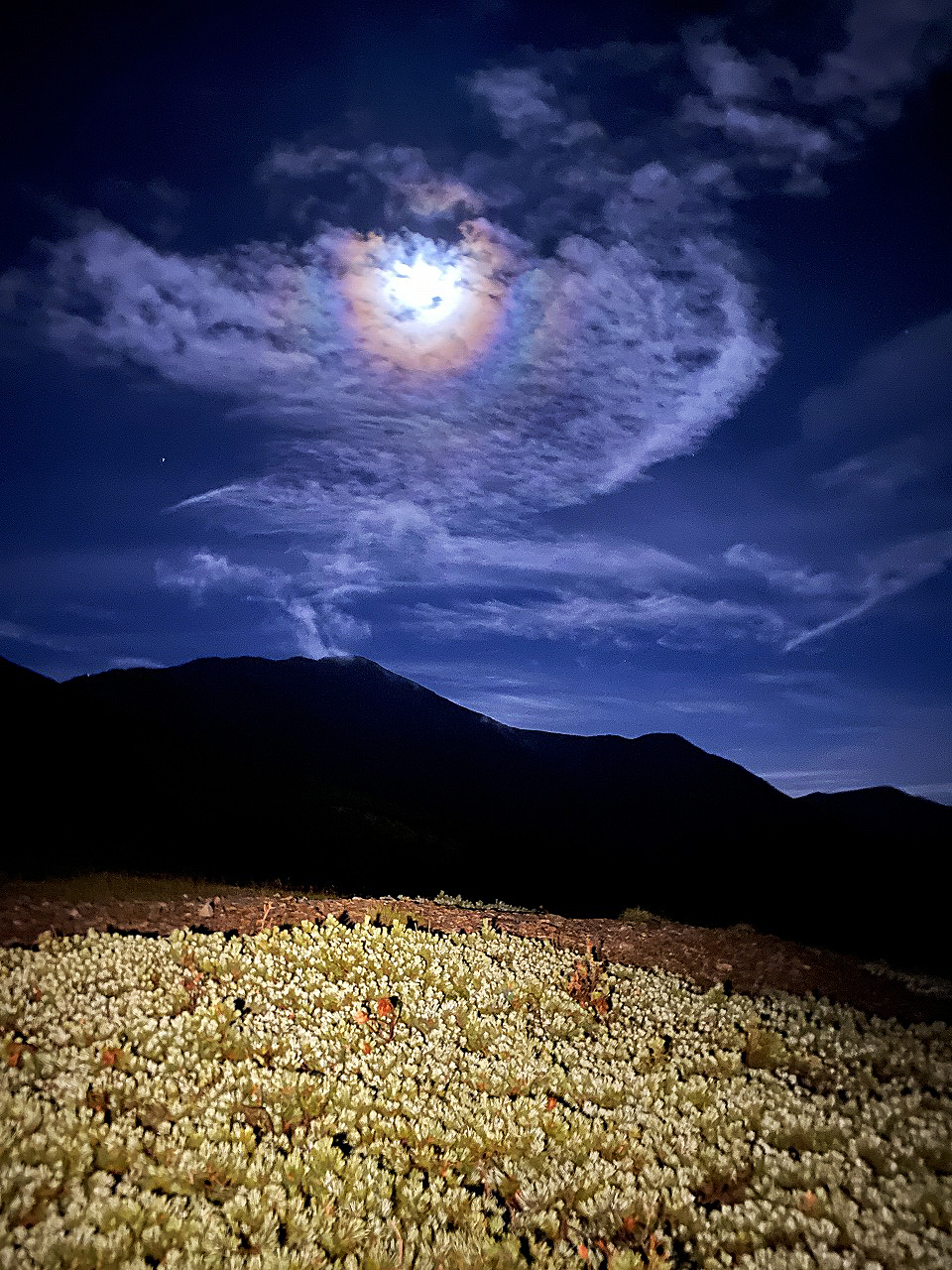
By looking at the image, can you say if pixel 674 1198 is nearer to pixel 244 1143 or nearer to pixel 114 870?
pixel 244 1143

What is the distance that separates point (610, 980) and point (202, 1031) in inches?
249

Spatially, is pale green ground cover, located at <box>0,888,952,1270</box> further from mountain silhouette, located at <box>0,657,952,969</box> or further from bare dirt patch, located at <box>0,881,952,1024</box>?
mountain silhouette, located at <box>0,657,952,969</box>

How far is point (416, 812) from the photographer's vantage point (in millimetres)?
67688

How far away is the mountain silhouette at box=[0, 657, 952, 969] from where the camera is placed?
34219 mm

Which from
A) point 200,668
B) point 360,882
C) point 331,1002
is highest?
point 200,668

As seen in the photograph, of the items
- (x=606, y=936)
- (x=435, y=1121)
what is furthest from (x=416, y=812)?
(x=435, y=1121)

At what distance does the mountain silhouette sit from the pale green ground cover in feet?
44.6

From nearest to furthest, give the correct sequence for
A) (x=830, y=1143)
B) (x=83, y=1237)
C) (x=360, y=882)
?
(x=83, y=1237) < (x=830, y=1143) < (x=360, y=882)

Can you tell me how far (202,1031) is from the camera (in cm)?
816

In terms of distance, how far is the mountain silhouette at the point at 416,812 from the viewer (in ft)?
112

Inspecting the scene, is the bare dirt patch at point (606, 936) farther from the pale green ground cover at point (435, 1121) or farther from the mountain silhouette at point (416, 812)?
the mountain silhouette at point (416, 812)

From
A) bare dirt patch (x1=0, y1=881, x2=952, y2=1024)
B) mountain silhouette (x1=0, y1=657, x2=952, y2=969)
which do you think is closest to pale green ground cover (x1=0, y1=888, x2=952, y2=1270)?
bare dirt patch (x1=0, y1=881, x2=952, y2=1024)

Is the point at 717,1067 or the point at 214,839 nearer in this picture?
the point at 717,1067

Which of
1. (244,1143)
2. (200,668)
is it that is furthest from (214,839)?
(200,668)
